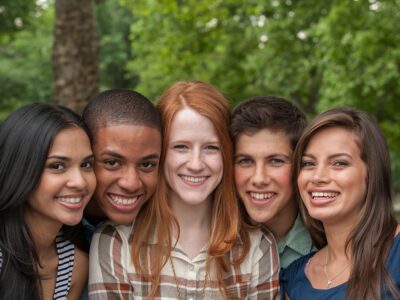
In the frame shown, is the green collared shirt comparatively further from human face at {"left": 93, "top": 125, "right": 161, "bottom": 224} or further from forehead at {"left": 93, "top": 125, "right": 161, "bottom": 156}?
forehead at {"left": 93, "top": 125, "right": 161, "bottom": 156}

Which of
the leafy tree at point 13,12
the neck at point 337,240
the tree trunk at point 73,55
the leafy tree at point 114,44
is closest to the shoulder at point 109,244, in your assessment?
the neck at point 337,240

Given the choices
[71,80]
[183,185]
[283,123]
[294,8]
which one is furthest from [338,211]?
[294,8]

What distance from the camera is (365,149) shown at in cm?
318

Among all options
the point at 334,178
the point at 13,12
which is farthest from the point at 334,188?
the point at 13,12

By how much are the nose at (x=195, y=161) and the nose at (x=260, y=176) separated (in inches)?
13.7

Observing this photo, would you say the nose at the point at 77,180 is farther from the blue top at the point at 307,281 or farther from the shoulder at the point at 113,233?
the blue top at the point at 307,281

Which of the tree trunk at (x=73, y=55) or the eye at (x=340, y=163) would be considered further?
the tree trunk at (x=73, y=55)

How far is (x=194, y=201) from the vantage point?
3.38 metres

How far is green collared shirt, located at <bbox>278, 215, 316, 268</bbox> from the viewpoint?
3.64 metres

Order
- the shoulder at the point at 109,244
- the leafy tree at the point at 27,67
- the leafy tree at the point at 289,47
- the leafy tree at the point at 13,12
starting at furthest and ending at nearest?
the leafy tree at the point at 27,67, the leafy tree at the point at 13,12, the leafy tree at the point at 289,47, the shoulder at the point at 109,244

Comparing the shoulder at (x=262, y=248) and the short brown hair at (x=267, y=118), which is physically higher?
the short brown hair at (x=267, y=118)

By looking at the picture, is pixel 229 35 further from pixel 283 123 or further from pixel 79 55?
pixel 283 123

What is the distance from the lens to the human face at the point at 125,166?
10.6 feet

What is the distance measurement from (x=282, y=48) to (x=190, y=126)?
35.9 feet
